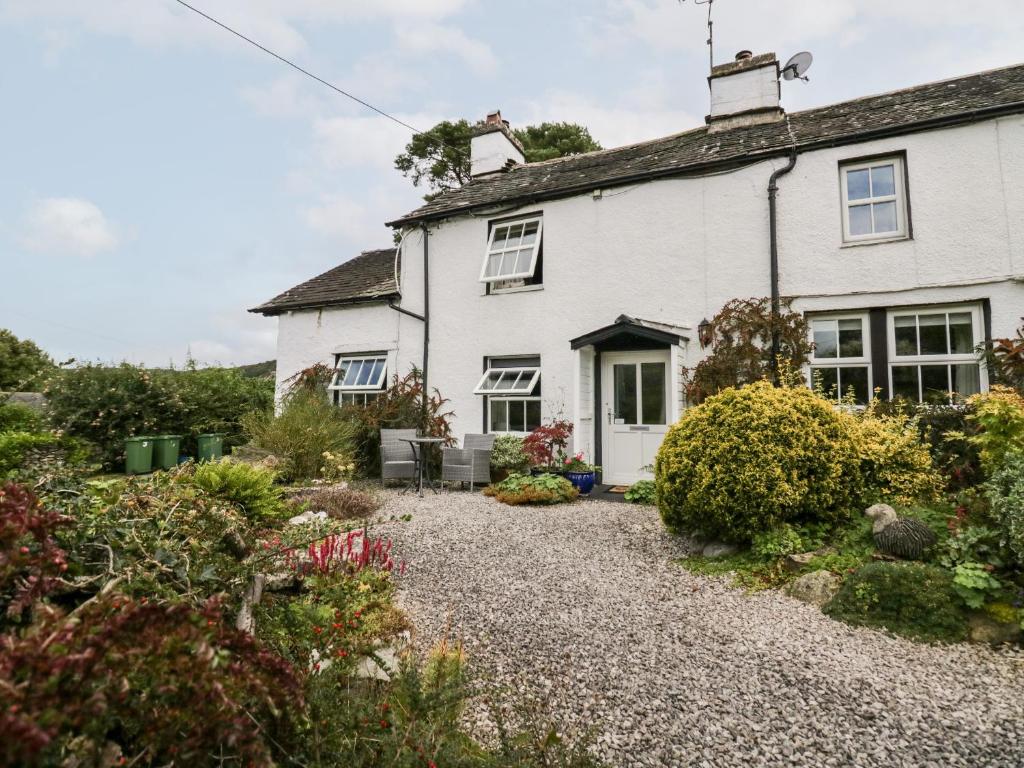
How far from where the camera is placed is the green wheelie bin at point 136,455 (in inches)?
411

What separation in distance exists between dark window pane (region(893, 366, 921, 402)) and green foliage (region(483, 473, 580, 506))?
473cm

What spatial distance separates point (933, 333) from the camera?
7.08 meters

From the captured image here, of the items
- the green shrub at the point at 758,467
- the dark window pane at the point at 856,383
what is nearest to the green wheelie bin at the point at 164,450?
the green shrub at the point at 758,467

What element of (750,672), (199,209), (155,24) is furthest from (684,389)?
(155,24)

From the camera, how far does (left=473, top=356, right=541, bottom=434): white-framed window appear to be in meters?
9.52

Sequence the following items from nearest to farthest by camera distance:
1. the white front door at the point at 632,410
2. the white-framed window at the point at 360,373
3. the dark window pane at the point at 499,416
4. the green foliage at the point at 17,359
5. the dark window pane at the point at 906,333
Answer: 1. the dark window pane at the point at 906,333
2. the white front door at the point at 632,410
3. the dark window pane at the point at 499,416
4. the white-framed window at the point at 360,373
5. the green foliage at the point at 17,359

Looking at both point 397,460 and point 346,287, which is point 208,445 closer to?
point 346,287

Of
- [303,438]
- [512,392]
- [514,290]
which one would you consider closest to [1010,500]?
[512,392]

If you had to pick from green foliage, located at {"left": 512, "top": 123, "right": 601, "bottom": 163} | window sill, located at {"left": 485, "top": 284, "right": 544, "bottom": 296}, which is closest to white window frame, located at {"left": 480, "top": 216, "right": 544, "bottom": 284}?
window sill, located at {"left": 485, "top": 284, "right": 544, "bottom": 296}

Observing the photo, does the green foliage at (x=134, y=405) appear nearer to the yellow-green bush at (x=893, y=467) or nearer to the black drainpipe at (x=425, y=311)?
the black drainpipe at (x=425, y=311)

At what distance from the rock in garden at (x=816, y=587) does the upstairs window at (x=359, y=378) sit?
875 centimetres

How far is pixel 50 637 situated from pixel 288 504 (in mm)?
5202

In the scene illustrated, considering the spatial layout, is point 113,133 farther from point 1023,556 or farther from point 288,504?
point 1023,556

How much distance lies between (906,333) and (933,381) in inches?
29.1
